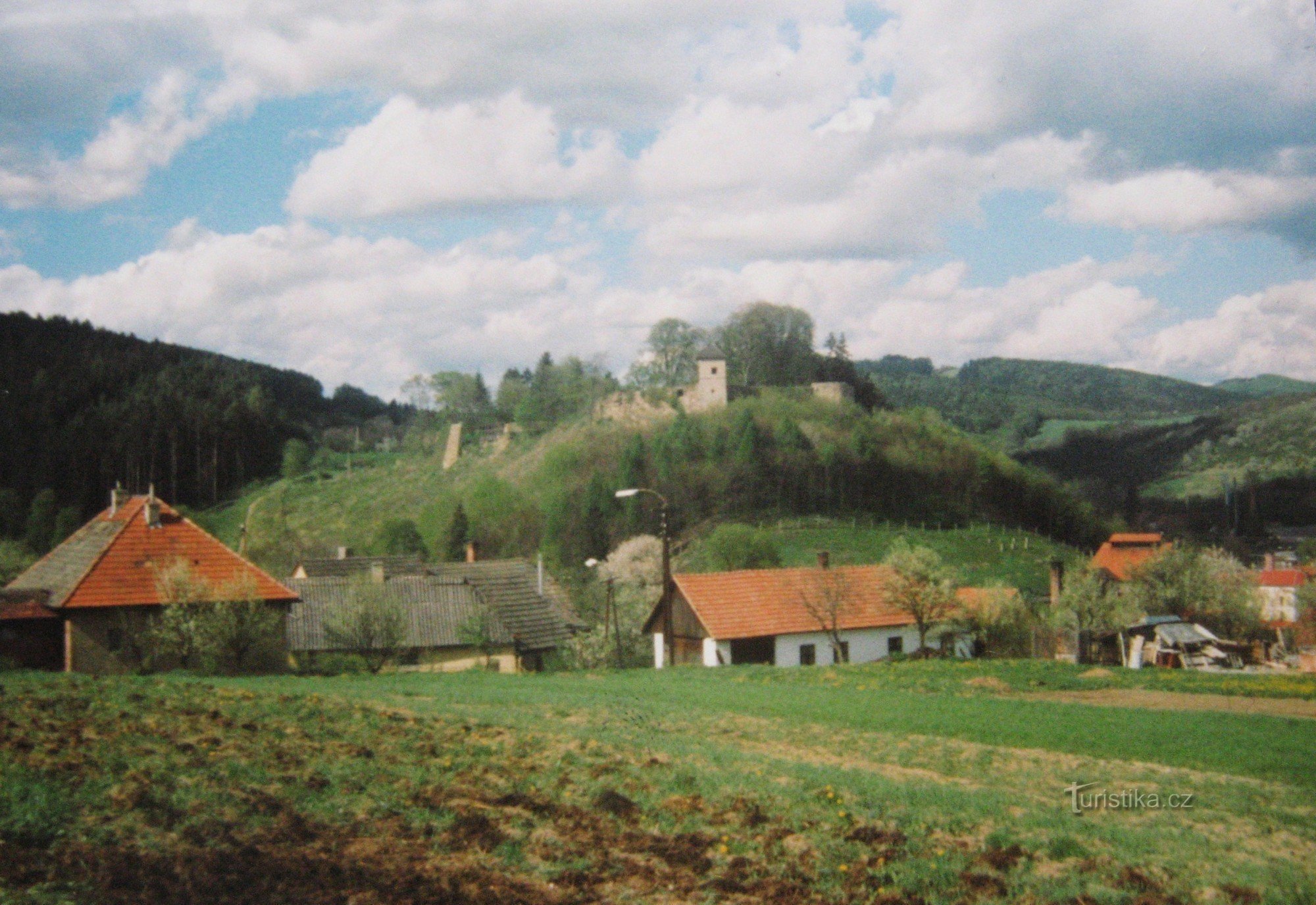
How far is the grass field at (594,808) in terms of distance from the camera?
7.83 m

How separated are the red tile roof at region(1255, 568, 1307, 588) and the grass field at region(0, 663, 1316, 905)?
53.1 metres

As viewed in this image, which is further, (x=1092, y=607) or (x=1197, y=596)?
(x=1197, y=596)

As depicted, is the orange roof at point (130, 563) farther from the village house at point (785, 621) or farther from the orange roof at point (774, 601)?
the orange roof at point (774, 601)

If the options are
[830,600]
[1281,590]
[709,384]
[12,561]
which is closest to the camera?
[830,600]

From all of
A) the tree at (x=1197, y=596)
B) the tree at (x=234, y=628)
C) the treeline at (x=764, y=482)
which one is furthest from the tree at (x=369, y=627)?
the treeline at (x=764, y=482)

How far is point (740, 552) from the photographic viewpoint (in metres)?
62.6

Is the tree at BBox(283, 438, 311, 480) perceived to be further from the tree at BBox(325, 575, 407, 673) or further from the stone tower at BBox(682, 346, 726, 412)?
the tree at BBox(325, 575, 407, 673)

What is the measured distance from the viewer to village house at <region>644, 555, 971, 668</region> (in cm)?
4031

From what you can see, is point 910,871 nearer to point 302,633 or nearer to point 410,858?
point 410,858

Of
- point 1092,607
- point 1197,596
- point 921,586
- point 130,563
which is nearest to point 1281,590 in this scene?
point 1197,596

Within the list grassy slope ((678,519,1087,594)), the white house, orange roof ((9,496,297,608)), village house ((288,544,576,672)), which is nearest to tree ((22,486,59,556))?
village house ((288,544,576,672))

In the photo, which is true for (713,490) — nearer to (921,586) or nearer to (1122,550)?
(1122,550)

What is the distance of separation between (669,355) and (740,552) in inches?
2708

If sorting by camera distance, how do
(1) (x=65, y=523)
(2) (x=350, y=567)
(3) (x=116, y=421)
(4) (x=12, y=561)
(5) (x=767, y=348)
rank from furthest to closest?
(5) (x=767, y=348), (3) (x=116, y=421), (1) (x=65, y=523), (2) (x=350, y=567), (4) (x=12, y=561)
